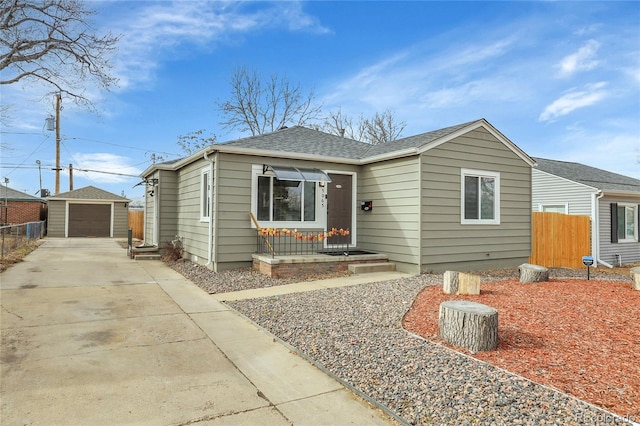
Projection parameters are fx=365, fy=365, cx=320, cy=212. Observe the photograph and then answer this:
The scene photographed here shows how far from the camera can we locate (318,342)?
396 cm

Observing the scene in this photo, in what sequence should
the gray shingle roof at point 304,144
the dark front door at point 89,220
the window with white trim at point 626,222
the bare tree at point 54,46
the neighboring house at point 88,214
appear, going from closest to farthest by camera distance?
the gray shingle roof at point 304,144
the bare tree at point 54,46
the window with white trim at point 626,222
the neighboring house at point 88,214
the dark front door at point 89,220

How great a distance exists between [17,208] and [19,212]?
27 cm

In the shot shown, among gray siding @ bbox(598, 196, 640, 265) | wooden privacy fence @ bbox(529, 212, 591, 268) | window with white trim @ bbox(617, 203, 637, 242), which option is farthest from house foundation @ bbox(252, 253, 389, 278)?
window with white trim @ bbox(617, 203, 637, 242)

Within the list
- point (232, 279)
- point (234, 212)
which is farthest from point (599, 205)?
point (232, 279)

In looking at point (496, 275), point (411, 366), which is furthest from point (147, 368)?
point (496, 275)

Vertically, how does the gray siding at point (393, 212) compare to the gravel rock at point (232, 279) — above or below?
above

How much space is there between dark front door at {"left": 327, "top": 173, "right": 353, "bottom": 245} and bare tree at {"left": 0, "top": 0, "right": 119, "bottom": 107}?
8479mm

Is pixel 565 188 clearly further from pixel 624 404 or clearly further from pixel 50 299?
pixel 50 299

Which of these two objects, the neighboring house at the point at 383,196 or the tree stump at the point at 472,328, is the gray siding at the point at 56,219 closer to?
the neighboring house at the point at 383,196

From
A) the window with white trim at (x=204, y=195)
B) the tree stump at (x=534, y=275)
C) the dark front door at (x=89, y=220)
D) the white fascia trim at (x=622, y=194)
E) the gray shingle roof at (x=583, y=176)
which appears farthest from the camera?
the dark front door at (x=89, y=220)

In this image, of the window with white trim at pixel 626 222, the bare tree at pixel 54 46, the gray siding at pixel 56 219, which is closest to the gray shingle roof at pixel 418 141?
the bare tree at pixel 54 46

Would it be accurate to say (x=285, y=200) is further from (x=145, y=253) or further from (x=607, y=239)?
(x=607, y=239)

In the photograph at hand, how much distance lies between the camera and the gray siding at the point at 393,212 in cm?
866

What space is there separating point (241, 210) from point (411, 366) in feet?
20.7
